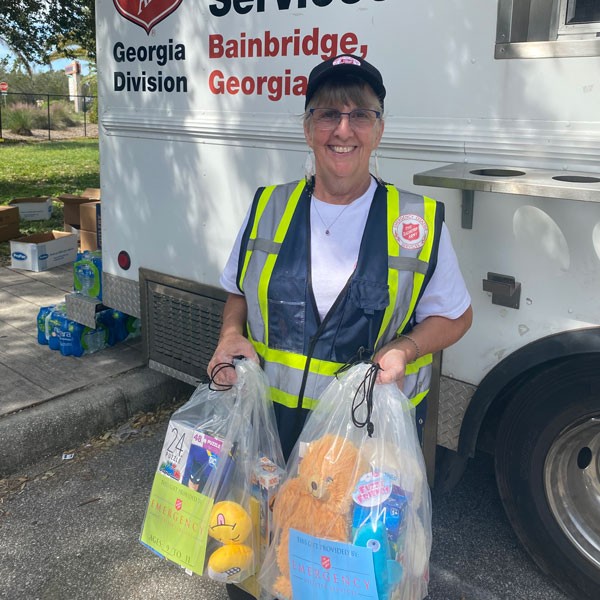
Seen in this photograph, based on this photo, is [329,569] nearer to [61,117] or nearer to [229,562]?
[229,562]

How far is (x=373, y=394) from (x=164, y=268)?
6.73ft

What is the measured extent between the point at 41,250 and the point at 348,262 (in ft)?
16.7

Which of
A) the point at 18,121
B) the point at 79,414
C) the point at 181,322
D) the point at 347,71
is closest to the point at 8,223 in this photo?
the point at 79,414

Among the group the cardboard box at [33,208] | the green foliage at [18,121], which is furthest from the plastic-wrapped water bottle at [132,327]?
the green foliage at [18,121]

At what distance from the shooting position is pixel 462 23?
7.36ft

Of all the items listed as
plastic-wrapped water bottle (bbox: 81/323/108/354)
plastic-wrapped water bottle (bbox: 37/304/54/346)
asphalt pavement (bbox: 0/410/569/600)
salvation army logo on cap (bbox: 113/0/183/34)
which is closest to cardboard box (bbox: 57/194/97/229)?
plastic-wrapped water bottle (bbox: 37/304/54/346)

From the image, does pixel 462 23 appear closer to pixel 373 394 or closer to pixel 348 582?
pixel 373 394

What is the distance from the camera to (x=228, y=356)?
192 centimetres

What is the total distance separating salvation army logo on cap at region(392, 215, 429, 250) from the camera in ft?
5.93

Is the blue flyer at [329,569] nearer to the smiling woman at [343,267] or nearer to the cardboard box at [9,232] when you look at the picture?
the smiling woman at [343,267]

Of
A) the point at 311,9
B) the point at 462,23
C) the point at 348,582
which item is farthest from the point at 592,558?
the point at 311,9

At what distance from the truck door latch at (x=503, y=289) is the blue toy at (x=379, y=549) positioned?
41.8 inches

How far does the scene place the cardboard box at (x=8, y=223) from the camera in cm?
714

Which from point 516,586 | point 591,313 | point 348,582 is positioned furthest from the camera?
point 516,586
